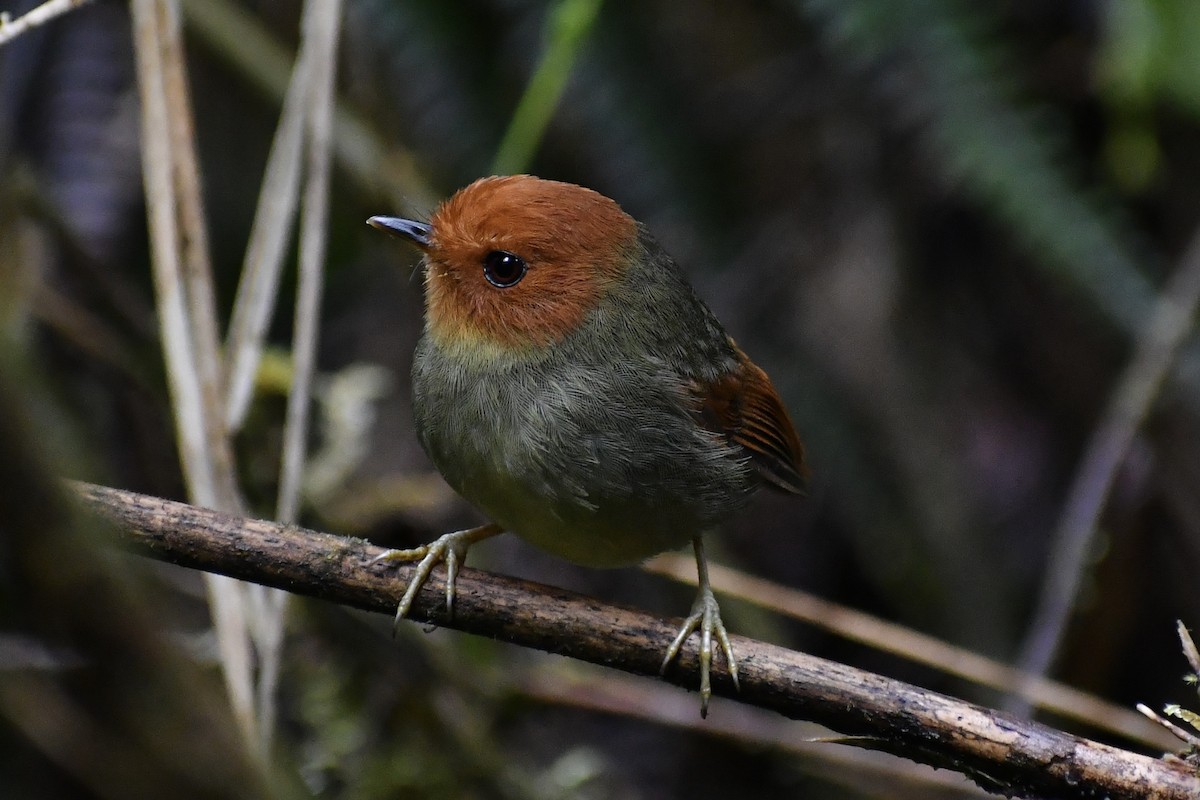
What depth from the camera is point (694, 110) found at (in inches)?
187

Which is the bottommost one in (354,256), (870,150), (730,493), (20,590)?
(20,590)

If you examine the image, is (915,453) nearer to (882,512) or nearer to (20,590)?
(882,512)

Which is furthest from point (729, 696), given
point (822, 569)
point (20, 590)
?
point (822, 569)

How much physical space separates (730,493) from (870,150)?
2971 mm

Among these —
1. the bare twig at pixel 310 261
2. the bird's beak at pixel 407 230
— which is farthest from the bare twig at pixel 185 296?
the bird's beak at pixel 407 230

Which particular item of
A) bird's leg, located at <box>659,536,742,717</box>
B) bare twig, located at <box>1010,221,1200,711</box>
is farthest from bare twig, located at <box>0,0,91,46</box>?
bare twig, located at <box>1010,221,1200,711</box>

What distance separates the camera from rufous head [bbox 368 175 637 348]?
9.78 feet

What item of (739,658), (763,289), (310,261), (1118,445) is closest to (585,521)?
(739,658)

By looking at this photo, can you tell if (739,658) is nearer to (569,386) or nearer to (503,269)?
(569,386)

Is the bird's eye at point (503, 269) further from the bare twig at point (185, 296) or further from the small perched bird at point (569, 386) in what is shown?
the bare twig at point (185, 296)

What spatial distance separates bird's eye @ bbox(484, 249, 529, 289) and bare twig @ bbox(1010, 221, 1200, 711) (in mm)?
2168

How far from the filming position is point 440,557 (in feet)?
9.30

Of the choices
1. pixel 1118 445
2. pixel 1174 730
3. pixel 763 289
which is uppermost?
pixel 763 289

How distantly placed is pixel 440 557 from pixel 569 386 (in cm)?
49
